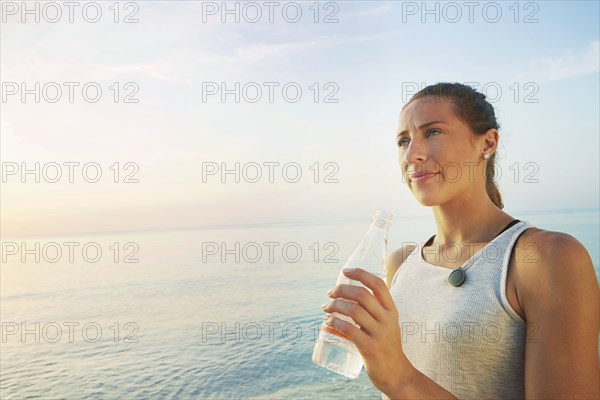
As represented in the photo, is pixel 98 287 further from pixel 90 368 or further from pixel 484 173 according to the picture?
pixel 484 173

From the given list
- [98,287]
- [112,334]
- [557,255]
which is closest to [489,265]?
[557,255]

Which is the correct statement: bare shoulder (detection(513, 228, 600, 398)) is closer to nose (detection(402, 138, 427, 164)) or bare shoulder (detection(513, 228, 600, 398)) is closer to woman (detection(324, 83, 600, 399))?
woman (detection(324, 83, 600, 399))

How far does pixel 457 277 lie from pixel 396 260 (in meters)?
0.66

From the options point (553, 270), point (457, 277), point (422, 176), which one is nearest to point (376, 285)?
point (553, 270)

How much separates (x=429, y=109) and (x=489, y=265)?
76 centimetres

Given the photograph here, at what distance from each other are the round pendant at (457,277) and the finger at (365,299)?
2.57ft

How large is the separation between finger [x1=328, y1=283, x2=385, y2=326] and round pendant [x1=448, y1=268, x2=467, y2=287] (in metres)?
0.78

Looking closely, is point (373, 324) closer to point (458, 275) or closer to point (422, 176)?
point (458, 275)

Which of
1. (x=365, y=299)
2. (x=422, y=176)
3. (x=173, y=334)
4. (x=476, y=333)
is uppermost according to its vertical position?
(x=422, y=176)

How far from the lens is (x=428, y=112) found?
2264mm

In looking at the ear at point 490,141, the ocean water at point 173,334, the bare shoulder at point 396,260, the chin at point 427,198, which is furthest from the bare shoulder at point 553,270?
the ocean water at point 173,334

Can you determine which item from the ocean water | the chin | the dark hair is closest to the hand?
the chin

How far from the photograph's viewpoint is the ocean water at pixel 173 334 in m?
12.5

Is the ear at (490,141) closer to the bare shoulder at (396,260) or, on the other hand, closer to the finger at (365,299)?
the bare shoulder at (396,260)
